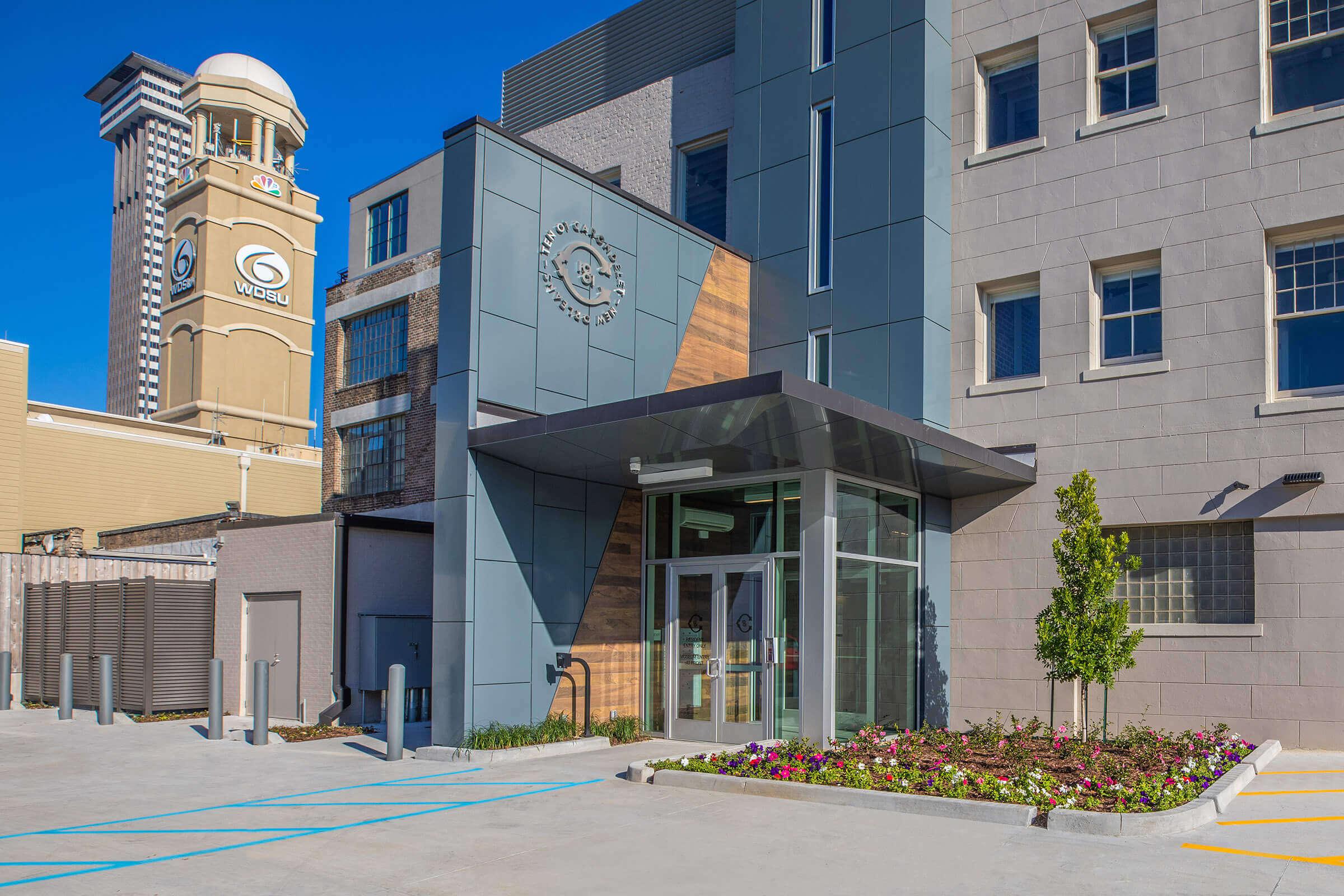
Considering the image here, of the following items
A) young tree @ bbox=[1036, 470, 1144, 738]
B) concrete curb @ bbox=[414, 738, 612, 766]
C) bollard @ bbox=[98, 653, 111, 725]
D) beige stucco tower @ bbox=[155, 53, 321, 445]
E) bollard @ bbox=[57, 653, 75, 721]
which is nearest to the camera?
young tree @ bbox=[1036, 470, 1144, 738]

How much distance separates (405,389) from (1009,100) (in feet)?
51.9

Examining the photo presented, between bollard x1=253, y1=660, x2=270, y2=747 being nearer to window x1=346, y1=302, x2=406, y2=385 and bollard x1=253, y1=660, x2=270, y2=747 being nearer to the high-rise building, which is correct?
window x1=346, y1=302, x2=406, y2=385

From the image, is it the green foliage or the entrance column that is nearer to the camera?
the green foliage

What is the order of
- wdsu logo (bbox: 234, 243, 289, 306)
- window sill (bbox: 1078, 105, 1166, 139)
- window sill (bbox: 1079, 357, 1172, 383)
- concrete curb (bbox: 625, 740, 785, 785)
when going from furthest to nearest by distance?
wdsu logo (bbox: 234, 243, 289, 306), window sill (bbox: 1078, 105, 1166, 139), window sill (bbox: 1079, 357, 1172, 383), concrete curb (bbox: 625, 740, 785, 785)

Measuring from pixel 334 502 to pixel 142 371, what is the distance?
134978mm

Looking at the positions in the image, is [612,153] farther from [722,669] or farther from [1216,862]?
[1216,862]

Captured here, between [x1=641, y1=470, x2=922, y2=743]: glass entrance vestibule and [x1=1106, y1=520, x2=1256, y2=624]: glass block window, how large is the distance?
9.46 ft

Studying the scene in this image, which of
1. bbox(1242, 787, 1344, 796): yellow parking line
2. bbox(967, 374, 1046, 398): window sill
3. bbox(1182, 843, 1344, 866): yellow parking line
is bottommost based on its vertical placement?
bbox(1242, 787, 1344, 796): yellow parking line

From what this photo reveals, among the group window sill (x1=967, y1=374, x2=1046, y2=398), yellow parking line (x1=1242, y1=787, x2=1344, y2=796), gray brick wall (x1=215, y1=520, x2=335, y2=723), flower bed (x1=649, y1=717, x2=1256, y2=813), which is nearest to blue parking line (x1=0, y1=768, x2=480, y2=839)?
flower bed (x1=649, y1=717, x2=1256, y2=813)

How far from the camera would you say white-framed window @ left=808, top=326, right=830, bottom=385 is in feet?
54.1

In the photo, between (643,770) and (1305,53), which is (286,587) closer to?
(643,770)

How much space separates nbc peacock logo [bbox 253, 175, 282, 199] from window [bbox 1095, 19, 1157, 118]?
50.8 meters

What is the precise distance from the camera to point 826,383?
16.7 metres

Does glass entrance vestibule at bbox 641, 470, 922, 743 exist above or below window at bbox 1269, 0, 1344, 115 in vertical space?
below
